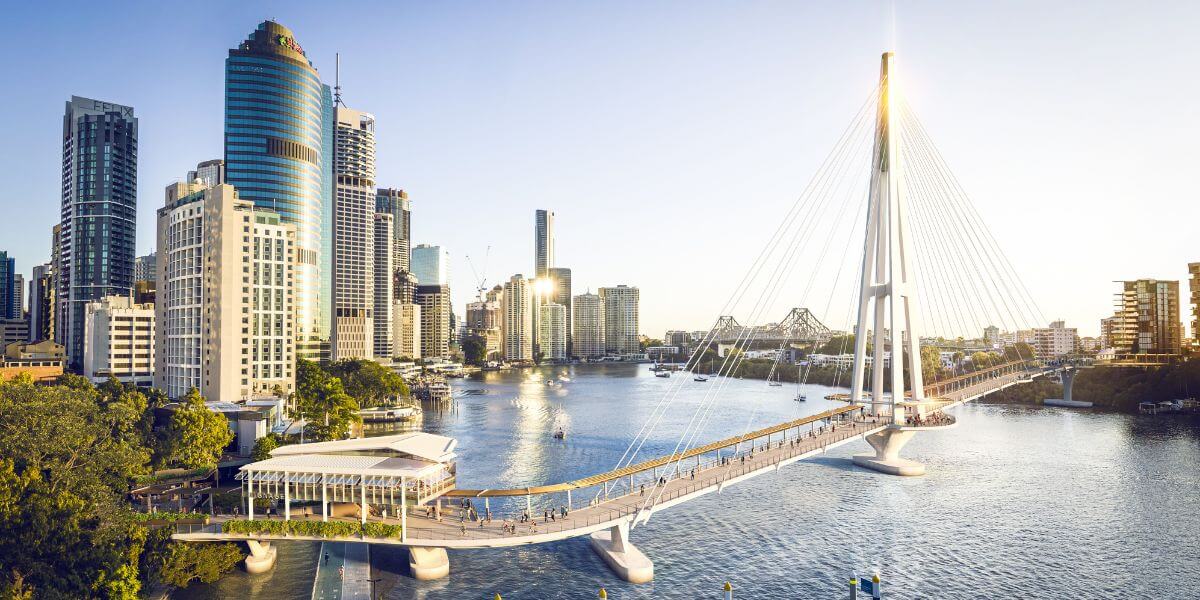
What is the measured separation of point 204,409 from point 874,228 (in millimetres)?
63050

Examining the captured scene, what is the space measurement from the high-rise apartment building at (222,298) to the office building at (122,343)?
12.4 feet

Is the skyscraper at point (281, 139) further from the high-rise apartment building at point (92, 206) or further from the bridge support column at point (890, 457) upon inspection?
the bridge support column at point (890, 457)

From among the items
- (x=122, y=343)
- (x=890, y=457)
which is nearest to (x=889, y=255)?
(x=890, y=457)

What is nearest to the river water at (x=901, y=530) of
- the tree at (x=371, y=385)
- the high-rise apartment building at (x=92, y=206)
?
the tree at (x=371, y=385)

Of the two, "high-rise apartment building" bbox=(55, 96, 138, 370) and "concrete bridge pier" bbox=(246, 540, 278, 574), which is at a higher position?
"high-rise apartment building" bbox=(55, 96, 138, 370)

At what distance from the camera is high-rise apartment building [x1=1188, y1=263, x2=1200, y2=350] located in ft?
422

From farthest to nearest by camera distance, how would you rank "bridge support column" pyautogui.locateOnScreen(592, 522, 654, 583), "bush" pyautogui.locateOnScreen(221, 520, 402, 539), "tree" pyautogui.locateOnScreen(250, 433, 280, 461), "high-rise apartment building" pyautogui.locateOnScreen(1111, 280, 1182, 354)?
"high-rise apartment building" pyautogui.locateOnScreen(1111, 280, 1182, 354) → "tree" pyautogui.locateOnScreen(250, 433, 280, 461) → "bridge support column" pyautogui.locateOnScreen(592, 522, 654, 583) → "bush" pyautogui.locateOnScreen(221, 520, 402, 539)

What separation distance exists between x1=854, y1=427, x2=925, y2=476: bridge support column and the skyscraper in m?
100

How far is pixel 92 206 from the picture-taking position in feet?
570

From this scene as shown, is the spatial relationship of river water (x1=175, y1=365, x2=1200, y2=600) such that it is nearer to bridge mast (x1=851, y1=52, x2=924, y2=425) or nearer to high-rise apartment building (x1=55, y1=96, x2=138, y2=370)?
bridge mast (x1=851, y1=52, x2=924, y2=425)

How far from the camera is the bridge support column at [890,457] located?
2589 inches

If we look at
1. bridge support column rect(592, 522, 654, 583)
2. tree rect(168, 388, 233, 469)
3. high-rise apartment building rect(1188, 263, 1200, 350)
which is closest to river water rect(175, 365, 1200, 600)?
bridge support column rect(592, 522, 654, 583)

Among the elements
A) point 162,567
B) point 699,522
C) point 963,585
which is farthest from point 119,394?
point 963,585

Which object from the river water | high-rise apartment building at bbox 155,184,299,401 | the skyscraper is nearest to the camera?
the river water
